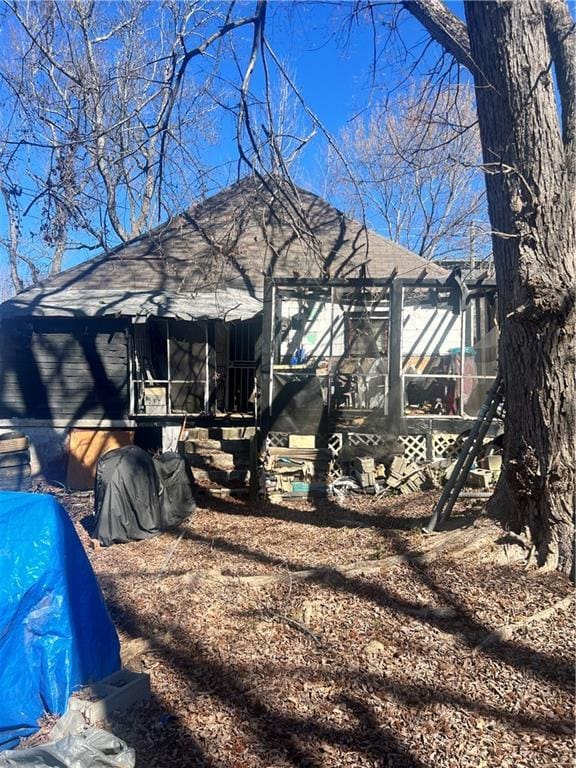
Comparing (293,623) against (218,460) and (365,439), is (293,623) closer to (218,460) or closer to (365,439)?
(365,439)

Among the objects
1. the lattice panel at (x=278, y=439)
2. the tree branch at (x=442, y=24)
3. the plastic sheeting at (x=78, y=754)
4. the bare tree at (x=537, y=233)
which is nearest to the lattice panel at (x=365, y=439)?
the lattice panel at (x=278, y=439)

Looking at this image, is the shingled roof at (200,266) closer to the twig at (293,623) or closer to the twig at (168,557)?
the twig at (168,557)

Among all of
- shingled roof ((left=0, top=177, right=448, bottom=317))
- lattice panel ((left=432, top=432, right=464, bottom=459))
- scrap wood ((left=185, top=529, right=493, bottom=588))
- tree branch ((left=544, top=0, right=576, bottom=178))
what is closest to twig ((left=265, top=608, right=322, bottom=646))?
scrap wood ((left=185, top=529, right=493, bottom=588))

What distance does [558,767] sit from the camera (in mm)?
2762

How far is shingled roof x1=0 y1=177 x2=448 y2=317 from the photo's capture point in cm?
1189

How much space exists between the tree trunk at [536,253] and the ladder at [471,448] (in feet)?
2.36

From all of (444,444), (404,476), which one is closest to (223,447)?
(404,476)

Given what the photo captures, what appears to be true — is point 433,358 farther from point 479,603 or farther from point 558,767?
point 558,767

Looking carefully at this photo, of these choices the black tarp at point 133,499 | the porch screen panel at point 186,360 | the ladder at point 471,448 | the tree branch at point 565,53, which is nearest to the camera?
the tree branch at point 565,53

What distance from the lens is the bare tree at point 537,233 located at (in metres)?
4.70

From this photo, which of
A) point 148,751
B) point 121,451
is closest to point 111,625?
point 148,751

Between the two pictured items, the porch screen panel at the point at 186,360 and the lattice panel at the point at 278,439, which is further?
the porch screen panel at the point at 186,360

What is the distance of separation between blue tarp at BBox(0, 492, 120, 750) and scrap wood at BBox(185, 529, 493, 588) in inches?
73.5

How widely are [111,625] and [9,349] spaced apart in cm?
977
